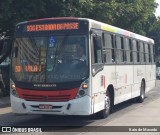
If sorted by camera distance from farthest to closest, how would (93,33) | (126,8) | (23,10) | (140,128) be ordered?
(126,8)
(23,10)
(93,33)
(140,128)

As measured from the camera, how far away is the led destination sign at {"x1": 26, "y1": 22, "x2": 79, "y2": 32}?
1168cm

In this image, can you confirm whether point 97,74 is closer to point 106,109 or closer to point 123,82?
point 106,109

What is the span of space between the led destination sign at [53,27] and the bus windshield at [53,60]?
0.78 ft

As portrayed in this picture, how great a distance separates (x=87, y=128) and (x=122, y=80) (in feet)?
13.7

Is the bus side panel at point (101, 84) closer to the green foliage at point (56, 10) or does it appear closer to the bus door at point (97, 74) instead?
the bus door at point (97, 74)

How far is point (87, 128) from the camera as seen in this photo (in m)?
11.4

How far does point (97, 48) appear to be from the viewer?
12000mm

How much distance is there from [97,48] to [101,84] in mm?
1128

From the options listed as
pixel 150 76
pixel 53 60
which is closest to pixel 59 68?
pixel 53 60

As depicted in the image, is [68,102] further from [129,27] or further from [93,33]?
[129,27]

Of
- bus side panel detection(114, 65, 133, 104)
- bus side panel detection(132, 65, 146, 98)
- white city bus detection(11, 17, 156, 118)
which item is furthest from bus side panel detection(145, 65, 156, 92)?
white city bus detection(11, 17, 156, 118)

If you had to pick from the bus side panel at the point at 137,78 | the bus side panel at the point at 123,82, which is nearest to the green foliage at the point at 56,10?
the bus side panel at the point at 137,78

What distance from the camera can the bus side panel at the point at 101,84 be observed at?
11734 mm

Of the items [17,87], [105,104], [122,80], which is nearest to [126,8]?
[122,80]
